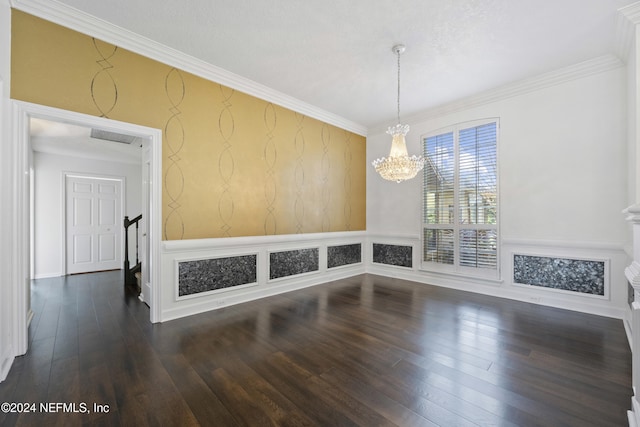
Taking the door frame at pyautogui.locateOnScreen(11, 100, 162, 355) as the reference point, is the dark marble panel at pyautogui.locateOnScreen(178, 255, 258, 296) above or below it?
below

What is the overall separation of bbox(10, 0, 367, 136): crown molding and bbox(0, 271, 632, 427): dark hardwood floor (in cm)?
305

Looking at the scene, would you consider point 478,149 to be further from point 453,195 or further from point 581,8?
point 581,8

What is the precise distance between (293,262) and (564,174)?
4075 millimetres

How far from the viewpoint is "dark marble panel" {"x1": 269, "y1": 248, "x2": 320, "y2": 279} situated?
4168mm

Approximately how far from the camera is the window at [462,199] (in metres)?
4.16

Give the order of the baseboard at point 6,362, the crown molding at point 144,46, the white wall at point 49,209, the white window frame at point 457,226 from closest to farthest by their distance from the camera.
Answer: the baseboard at point 6,362, the crown molding at point 144,46, the white window frame at point 457,226, the white wall at point 49,209

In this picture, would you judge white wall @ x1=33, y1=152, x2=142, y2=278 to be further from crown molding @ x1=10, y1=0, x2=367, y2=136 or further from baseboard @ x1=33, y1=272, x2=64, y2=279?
crown molding @ x1=10, y1=0, x2=367, y2=136

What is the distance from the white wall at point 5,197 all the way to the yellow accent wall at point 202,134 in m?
0.13

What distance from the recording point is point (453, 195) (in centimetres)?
454

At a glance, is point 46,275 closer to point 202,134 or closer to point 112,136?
point 112,136

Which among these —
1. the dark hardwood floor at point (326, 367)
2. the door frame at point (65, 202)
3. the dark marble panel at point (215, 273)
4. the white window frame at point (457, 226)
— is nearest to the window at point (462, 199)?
the white window frame at point (457, 226)

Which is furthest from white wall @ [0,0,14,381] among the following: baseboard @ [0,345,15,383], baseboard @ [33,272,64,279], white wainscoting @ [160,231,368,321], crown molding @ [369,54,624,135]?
crown molding @ [369,54,624,135]

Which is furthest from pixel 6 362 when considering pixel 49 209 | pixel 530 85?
pixel 530 85

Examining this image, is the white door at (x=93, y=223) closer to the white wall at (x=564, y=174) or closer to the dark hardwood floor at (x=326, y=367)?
the dark hardwood floor at (x=326, y=367)
